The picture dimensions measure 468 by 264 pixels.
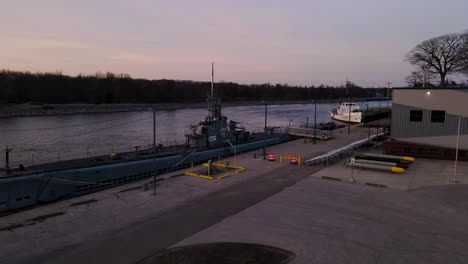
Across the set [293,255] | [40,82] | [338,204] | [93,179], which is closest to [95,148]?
[93,179]

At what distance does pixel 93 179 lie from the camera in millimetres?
20422

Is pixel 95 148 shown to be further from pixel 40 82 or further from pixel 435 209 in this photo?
pixel 40 82

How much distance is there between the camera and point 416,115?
1093 inches

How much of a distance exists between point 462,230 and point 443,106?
54.0 ft

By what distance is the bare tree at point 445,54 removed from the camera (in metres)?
58.0

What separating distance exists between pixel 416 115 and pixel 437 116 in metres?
1.44

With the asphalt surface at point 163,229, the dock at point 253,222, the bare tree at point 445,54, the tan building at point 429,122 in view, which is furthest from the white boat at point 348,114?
the asphalt surface at point 163,229

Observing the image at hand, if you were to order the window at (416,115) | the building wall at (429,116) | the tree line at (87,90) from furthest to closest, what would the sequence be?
the tree line at (87,90) → the window at (416,115) → the building wall at (429,116)

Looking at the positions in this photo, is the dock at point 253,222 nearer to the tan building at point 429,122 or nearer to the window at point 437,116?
the tan building at point 429,122

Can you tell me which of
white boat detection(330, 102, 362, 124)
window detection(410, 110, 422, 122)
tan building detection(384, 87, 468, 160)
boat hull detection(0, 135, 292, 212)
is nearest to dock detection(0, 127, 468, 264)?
boat hull detection(0, 135, 292, 212)

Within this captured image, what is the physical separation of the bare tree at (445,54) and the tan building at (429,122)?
3666 cm

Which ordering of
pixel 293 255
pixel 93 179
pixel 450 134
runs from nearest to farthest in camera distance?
pixel 293 255 → pixel 93 179 → pixel 450 134

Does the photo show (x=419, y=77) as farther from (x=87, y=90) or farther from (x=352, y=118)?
(x=87, y=90)

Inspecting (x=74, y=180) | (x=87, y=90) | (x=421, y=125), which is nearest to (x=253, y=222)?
(x=74, y=180)
